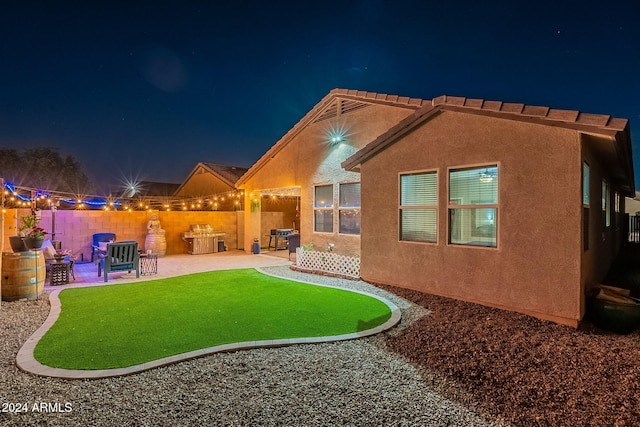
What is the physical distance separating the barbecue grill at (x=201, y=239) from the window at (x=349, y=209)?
709cm

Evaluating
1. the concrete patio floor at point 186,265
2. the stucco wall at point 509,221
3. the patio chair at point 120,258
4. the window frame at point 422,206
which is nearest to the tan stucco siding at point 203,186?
the concrete patio floor at point 186,265

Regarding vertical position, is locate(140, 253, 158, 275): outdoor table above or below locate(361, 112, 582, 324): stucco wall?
below

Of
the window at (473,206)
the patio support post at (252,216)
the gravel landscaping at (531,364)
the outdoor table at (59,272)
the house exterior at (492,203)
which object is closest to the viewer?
the gravel landscaping at (531,364)

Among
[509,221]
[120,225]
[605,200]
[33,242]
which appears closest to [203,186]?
[120,225]

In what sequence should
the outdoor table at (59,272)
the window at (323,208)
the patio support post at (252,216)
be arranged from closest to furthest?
1. the outdoor table at (59,272)
2. the window at (323,208)
3. the patio support post at (252,216)

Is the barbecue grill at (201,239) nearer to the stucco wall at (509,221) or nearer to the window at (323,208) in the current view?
the window at (323,208)

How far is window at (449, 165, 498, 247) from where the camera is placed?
6578 millimetres

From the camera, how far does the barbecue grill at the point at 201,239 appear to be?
15039mm

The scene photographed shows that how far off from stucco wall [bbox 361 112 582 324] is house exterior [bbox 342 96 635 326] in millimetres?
17

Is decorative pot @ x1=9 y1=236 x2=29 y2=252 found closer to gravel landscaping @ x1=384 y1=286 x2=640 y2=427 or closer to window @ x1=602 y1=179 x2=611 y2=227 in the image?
gravel landscaping @ x1=384 y1=286 x2=640 y2=427

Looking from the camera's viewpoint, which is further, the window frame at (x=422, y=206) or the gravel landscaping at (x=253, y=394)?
the window frame at (x=422, y=206)

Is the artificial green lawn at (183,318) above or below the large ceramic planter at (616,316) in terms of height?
below

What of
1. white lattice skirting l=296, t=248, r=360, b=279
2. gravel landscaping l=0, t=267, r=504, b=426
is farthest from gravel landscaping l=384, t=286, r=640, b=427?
white lattice skirting l=296, t=248, r=360, b=279

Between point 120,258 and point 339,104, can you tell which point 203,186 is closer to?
point 120,258
